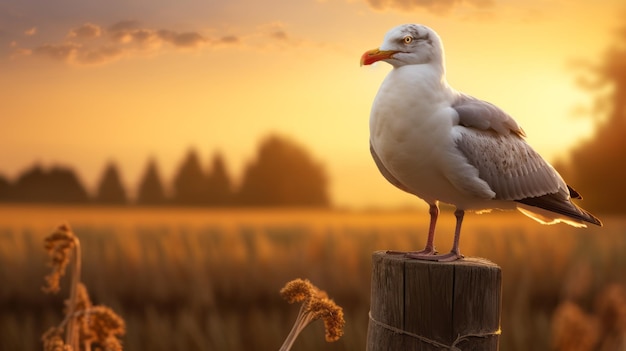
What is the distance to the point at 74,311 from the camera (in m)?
3.22

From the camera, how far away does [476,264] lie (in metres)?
2.95

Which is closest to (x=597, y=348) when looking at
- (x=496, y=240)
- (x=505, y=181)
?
(x=496, y=240)

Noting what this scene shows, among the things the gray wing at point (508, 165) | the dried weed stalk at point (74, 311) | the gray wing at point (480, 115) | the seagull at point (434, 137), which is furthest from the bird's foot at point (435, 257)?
the dried weed stalk at point (74, 311)

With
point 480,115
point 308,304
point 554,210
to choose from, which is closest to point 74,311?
point 308,304

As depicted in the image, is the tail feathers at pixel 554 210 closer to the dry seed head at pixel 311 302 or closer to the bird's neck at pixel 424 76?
the bird's neck at pixel 424 76

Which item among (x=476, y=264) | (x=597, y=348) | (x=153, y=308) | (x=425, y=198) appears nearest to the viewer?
(x=476, y=264)

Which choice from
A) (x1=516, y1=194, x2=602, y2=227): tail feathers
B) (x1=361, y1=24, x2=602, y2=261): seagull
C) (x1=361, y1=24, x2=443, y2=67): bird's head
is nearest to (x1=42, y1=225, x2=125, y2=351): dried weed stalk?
(x1=361, y1=24, x2=602, y2=261): seagull

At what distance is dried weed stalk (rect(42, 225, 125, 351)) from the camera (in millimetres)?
3154

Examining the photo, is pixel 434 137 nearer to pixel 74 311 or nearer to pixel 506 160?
pixel 506 160

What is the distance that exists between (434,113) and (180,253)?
4119 millimetres

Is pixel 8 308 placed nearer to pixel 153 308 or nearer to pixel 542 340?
pixel 153 308

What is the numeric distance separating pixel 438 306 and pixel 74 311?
58.4 inches

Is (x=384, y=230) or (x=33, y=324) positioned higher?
(x=384, y=230)

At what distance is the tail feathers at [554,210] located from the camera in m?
3.57
